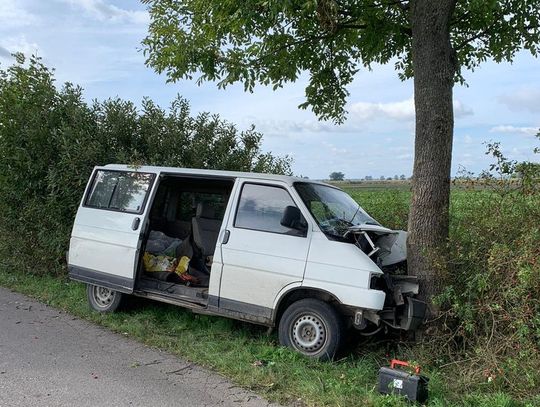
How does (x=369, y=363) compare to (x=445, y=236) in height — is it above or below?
below

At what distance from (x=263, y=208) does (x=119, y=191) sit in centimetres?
247

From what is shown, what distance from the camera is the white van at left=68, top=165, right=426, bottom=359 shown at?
5.43 m

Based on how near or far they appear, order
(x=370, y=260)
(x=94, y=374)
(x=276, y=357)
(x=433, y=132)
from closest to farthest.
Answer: (x=94, y=374)
(x=370, y=260)
(x=276, y=357)
(x=433, y=132)

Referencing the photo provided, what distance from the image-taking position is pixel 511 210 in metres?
5.56

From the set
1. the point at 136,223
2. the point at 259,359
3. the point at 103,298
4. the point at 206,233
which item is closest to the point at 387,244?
the point at 259,359

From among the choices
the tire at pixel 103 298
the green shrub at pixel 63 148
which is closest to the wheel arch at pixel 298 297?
the tire at pixel 103 298

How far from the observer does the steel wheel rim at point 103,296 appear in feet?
24.4

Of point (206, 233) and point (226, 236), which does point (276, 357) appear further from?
point (206, 233)

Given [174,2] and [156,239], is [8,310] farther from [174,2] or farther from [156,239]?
[174,2]

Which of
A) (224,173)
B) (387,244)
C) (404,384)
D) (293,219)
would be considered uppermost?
(224,173)

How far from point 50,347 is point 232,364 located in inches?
87.4

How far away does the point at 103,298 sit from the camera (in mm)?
7523

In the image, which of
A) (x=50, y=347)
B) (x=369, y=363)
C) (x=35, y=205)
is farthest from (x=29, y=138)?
(x=369, y=363)

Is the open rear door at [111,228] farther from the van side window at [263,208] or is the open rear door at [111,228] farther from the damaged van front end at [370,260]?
the damaged van front end at [370,260]
